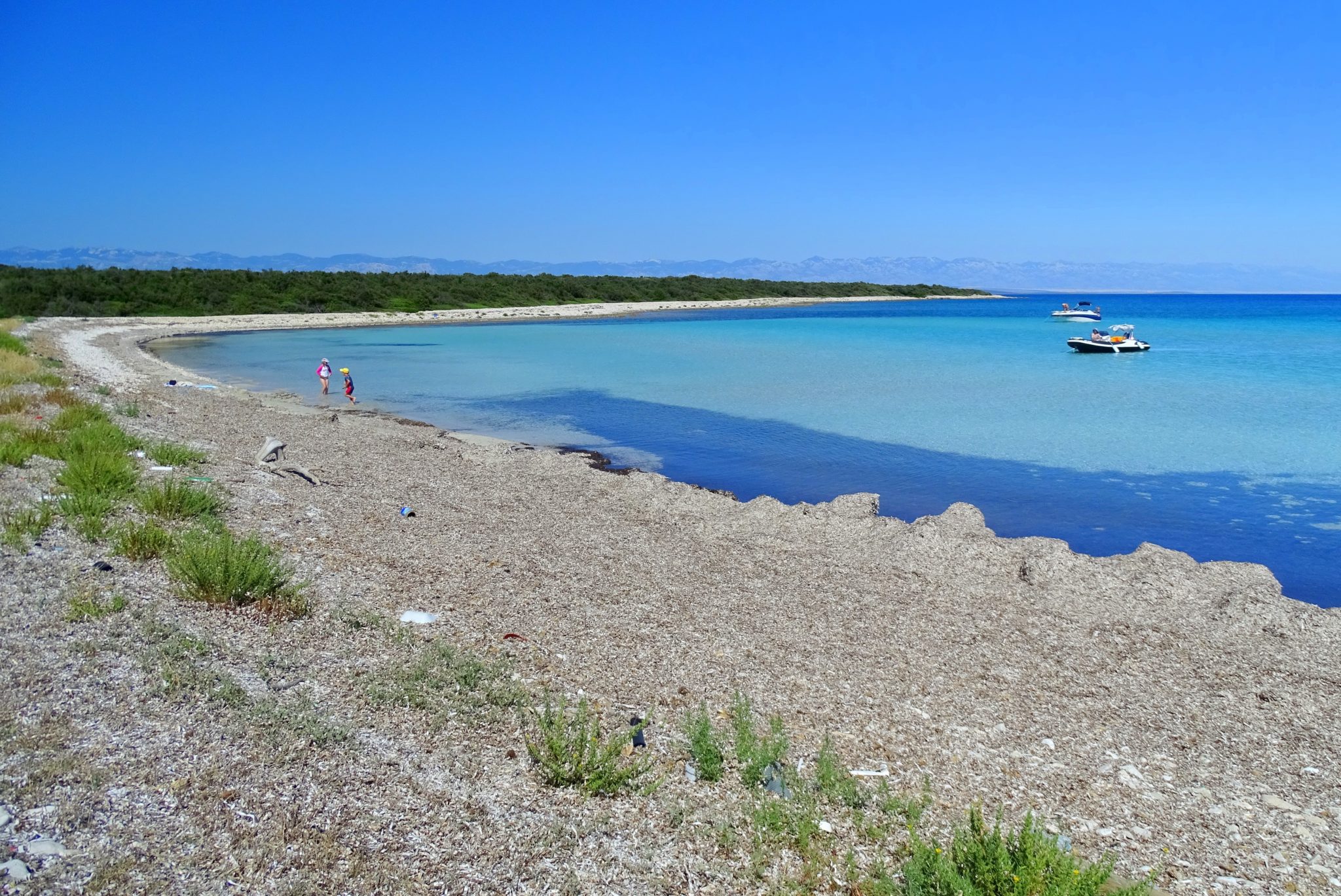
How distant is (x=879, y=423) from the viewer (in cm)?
2291

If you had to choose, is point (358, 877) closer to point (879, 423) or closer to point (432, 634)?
point (432, 634)

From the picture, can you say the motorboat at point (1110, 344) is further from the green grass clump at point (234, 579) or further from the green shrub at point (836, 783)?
the green grass clump at point (234, 579)

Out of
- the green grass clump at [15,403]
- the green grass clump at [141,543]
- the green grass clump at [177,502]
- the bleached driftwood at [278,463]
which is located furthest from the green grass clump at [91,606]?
the green grass clump at [15,403]

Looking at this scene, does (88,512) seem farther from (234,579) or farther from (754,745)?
(754,745)

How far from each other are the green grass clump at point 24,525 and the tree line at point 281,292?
53552 mm

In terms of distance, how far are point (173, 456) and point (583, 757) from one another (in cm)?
973

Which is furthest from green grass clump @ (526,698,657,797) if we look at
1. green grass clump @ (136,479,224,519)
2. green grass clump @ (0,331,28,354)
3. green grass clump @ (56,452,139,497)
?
green grass clump @ (0,331,28,354)

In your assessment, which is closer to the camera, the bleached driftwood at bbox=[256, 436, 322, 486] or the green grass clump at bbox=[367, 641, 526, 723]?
the green grass clump at bbox=[367, 641, 526, 723]

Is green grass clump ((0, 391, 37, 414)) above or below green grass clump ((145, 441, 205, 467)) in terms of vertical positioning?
above

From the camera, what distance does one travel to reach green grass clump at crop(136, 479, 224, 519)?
8992 millimetres

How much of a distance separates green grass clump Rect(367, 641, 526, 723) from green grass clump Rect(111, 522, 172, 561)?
3218mm

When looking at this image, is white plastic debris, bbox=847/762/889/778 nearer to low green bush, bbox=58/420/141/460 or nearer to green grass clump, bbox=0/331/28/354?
low green bush, bbox=58/420/141/460

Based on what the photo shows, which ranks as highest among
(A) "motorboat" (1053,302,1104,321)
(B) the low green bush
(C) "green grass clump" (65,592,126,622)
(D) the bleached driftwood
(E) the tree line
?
(E) the tree line

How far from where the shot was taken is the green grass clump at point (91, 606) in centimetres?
615
